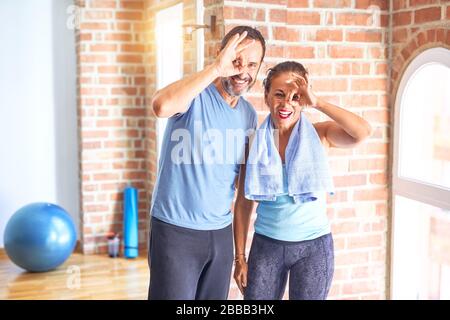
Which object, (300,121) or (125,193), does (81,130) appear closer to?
(125,193)

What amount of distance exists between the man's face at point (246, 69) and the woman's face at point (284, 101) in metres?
0.08

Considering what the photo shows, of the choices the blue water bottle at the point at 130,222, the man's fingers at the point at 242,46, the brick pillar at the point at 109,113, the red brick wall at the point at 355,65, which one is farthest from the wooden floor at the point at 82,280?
the man's fingers at the point at 242,46

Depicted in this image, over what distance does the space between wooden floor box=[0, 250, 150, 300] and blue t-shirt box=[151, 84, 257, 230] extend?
1450mm

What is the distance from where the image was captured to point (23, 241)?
3.25 metres

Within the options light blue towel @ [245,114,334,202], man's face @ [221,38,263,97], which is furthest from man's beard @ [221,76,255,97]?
light blue towel @ [245,114,334,202]

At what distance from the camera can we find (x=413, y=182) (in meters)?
2.19

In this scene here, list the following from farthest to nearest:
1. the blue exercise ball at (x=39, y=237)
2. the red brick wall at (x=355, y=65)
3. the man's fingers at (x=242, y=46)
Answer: the blue exercise ball at (x=39, y=237) < the red brick wall at (x=355, y=65) < the man's fingers at (x=242, y=46)

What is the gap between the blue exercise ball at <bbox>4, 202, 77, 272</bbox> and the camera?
3.25m

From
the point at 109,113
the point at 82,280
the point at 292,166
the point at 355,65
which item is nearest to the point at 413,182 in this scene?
the point at 355,65

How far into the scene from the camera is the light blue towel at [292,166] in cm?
170

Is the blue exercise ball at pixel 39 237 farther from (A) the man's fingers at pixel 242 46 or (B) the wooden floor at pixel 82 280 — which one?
(A) the man's fingers at pixel 242 46

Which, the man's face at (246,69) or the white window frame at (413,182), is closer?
the man's face at (246,69)

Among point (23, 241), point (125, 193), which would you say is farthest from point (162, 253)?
point (125, 193)

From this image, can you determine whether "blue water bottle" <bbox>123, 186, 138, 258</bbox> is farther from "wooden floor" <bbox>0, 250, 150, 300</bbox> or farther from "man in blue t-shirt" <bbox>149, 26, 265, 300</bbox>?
"man in blue t-shirt" <bbox>149, 26, 265, 300</bbox>
